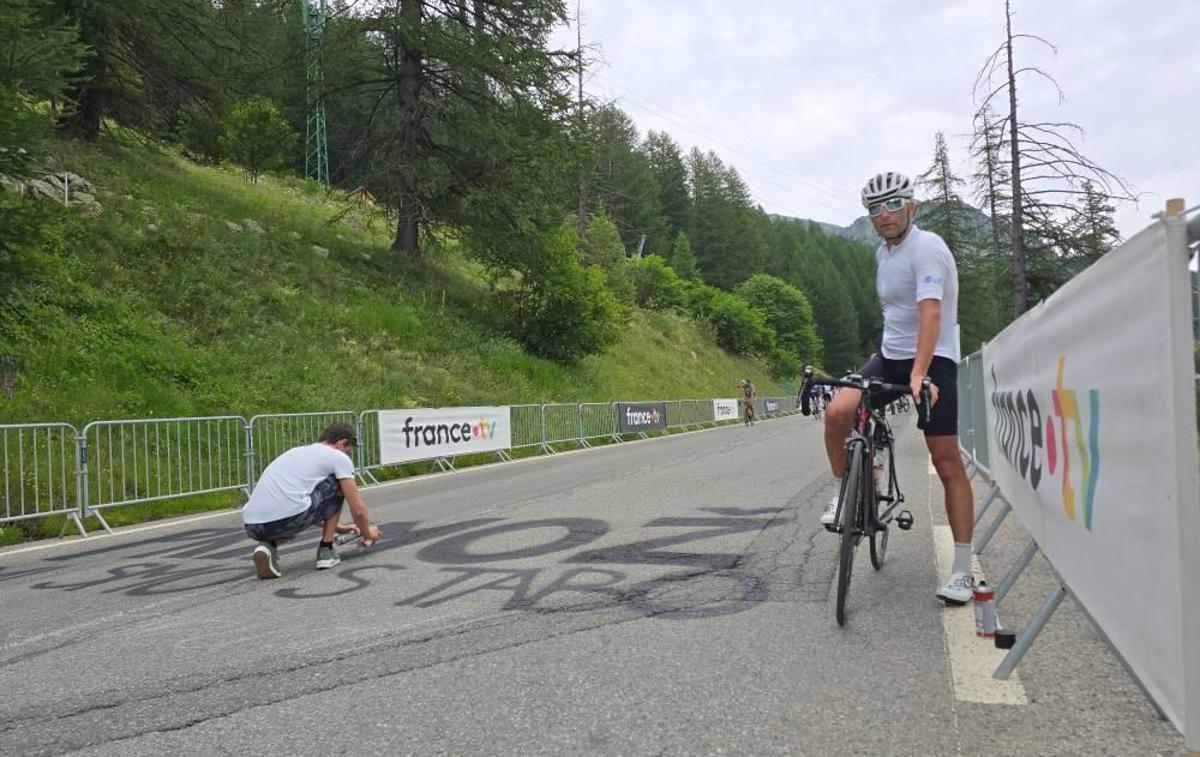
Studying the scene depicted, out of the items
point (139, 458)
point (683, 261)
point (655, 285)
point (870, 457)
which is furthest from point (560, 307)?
point (683, 261)

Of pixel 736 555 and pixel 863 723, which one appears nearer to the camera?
pixel 863 723

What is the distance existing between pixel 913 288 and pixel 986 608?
1612 mm

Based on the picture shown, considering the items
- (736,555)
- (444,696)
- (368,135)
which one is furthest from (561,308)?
(444,696)

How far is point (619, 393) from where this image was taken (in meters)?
31.4

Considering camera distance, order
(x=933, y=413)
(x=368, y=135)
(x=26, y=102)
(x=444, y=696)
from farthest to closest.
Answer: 1. (x=368, y=135)
2. (x=26, y=102)
3. (x=933, y=413)
4. (x=444, y=696)

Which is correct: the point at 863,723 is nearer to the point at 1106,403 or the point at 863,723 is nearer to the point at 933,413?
the point at 1106,403

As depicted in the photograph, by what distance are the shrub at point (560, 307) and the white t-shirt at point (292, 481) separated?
65.7 feet

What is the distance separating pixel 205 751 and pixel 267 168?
39.5m

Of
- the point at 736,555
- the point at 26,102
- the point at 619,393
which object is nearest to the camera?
the point at 736,555

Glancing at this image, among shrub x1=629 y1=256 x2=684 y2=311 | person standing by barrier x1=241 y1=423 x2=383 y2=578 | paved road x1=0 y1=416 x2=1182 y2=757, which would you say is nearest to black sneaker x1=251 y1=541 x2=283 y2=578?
person standing by barrier x1=241 y1=423 x2=383 y2=578

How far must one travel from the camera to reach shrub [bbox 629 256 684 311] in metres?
55.2

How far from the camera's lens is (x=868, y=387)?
4.11 meters

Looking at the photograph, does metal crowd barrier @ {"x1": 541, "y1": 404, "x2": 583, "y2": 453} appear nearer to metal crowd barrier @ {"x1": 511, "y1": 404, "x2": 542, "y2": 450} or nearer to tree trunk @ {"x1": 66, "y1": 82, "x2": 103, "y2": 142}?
metal crowd barrier @ {"x1": 511, "y1": 404, "x2": 542, "y2": 450}

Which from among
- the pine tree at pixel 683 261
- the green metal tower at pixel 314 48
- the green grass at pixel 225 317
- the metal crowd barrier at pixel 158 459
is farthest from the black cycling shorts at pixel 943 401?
the pine tree at pixel 683 261
